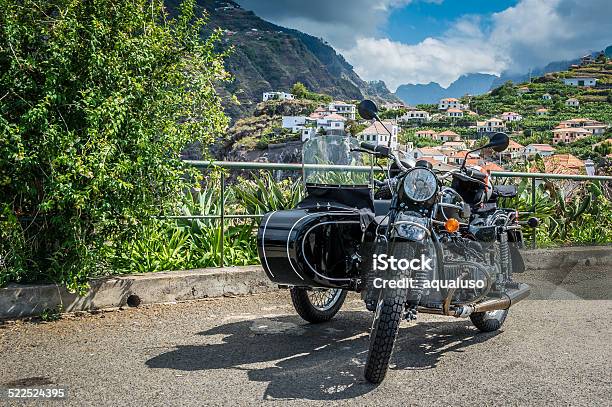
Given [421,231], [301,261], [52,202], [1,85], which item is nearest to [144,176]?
[52,202]

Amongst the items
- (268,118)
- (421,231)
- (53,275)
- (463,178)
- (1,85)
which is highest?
(268,118)

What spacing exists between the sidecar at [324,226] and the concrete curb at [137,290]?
1713mm

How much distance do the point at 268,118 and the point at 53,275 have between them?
108 metres

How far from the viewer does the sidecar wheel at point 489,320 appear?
511 cm

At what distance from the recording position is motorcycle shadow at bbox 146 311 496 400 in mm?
3915

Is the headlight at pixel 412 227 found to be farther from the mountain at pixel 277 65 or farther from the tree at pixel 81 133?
the mountain at pixel 277 65

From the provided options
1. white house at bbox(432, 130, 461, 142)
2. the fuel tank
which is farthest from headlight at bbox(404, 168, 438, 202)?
white house at bbox(432, 130, 461, 142)

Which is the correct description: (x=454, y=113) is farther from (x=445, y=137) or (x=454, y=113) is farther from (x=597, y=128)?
(x=445, y=137)

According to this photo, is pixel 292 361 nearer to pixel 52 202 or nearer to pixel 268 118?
pixel 52 202

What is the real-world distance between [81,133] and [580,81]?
10647 centimetres

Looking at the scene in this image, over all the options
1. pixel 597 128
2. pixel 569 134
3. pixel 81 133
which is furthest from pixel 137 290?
pixel 597 128

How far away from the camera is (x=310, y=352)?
4656 millimetres

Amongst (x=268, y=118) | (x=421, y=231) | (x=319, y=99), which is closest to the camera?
(x=421, y=231)

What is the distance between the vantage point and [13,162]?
16.5 feet
